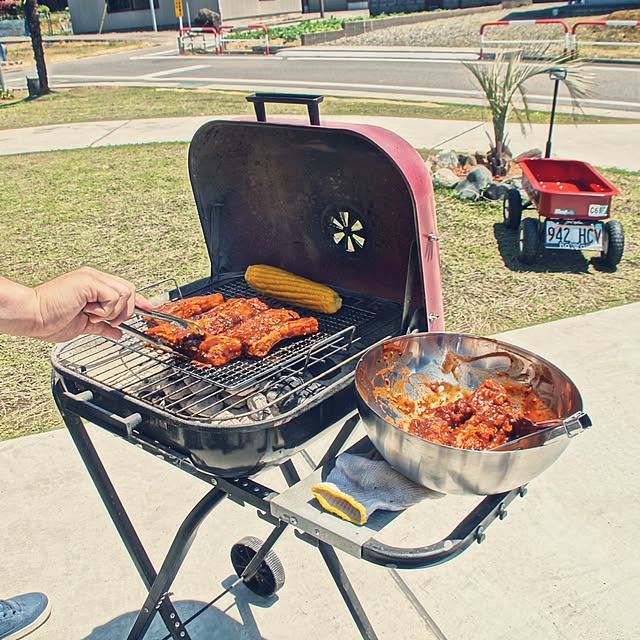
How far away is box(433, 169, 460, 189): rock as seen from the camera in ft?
26.1

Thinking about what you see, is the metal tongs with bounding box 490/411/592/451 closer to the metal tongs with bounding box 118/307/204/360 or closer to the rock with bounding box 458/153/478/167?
the metal tongs with bounding box 118/307/204/360

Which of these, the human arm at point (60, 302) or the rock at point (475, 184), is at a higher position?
the human arm at point (60, 302)

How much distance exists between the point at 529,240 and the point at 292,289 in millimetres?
3776

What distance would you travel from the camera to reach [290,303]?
8.82 feet

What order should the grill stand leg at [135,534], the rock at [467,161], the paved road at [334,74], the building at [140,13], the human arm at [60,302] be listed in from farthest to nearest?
the building at [140,13]
the paved road at [334,74]
the rock at [467,161]
the grill stand leg at [135,534]
the human arm at [60,302]

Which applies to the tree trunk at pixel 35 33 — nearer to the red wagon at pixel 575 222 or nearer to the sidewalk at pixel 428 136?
the sidewalk at pixel 428 136

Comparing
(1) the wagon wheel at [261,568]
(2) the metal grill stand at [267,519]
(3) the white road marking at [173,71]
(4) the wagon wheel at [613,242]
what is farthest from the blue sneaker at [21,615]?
(3) the white road marking at [173,71]

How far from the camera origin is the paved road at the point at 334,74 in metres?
14.2

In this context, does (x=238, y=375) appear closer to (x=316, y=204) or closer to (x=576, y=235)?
(x=316, y=204)

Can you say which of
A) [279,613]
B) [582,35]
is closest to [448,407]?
[279,613]

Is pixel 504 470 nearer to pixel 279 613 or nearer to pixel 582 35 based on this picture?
pixel 279 613

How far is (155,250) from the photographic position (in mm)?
6777

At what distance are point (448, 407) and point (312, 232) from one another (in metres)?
1.12

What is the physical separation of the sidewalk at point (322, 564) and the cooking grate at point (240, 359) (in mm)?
971
